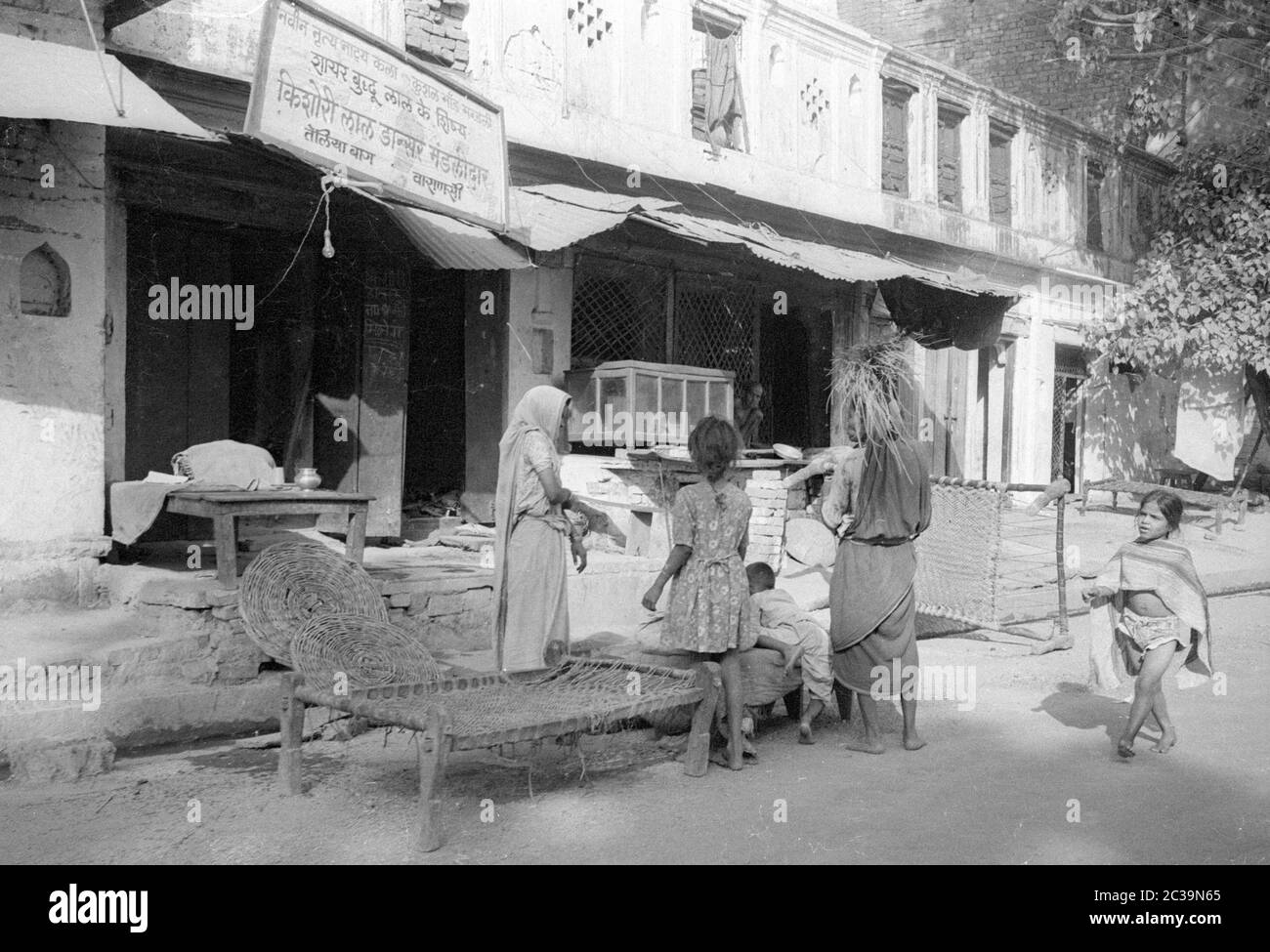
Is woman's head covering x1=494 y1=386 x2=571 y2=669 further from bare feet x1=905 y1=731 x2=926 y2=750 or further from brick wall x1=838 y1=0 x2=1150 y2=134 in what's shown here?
brick wall x1=838 y1=0 x2=1150 y2=134

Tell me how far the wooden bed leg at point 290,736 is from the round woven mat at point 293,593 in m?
0.44

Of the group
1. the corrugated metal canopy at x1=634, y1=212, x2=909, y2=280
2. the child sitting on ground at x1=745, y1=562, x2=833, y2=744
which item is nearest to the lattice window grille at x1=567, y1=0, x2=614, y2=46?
the corrugated metal canopy at x1=634, y1=212, x2=909, y2=280

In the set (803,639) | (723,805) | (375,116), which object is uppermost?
(375,116)

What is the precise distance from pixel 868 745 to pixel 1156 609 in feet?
4.95

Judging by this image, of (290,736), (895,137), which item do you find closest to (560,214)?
(290,736)

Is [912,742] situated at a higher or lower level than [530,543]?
lower

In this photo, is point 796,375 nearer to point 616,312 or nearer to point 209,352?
point 616,312

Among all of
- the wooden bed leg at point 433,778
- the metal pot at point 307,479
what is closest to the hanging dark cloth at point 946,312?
the metal pot at point 307,479

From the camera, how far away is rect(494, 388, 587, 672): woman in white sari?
218 inches

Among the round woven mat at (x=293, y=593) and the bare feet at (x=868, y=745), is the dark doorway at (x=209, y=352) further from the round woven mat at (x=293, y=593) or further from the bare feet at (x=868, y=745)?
the bare feet at (x=868, y=745)

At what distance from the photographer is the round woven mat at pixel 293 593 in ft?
17.2

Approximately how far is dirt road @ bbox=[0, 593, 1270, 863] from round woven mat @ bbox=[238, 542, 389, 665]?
638mm

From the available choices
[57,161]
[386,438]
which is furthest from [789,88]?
[57,161]

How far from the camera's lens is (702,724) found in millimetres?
4906
